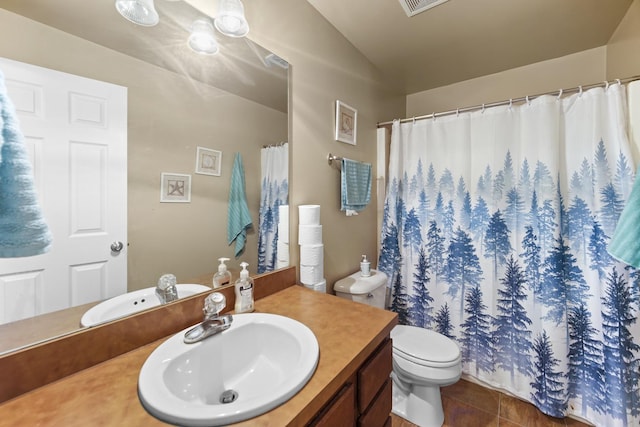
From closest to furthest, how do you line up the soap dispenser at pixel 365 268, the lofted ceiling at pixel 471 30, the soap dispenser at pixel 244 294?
the soap dispenser at pixel 244 294 < the lofted ceiling at pixel 471 30 < the soap dispenser at pixel 365 268

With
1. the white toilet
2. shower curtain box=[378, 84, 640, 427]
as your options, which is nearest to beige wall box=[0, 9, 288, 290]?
the white toilet

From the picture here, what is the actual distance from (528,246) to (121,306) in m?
1.95

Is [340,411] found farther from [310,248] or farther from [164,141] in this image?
[164,141]

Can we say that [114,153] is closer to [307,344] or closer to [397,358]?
[307,344]

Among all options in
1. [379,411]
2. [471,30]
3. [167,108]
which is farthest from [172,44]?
[471,30]

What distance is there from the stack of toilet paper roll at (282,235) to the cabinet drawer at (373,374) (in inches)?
23.1

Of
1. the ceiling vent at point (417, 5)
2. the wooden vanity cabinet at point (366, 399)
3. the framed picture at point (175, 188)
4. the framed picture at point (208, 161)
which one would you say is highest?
the ceiling vent at point (417, 5)

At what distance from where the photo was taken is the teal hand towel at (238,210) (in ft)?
3.43

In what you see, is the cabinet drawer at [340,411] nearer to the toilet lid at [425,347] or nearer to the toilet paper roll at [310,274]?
the toilet paper roll at [310,274]

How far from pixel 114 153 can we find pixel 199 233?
1.18 feet

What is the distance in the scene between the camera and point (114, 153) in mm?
727

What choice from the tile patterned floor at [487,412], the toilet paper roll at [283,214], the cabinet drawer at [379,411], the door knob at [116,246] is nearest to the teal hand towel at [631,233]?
the tile patterned floor at [487,412]

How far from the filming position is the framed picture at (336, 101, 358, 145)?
1.55 meters

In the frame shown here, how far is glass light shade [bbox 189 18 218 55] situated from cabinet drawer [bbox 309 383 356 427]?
121 cm
